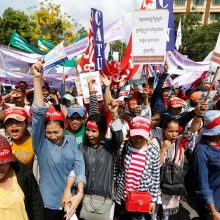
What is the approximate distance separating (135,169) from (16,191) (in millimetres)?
1167

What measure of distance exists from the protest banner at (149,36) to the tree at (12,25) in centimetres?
3653

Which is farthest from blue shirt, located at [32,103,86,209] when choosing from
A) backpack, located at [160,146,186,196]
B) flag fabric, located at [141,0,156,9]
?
flag fabric, located at [141,0,156,9]

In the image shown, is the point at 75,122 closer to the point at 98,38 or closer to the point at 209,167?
the point at 209,167

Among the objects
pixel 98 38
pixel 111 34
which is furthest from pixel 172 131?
pixel 111 34

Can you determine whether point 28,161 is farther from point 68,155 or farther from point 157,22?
point 157,22

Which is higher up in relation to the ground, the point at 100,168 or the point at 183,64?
the point at 183,64

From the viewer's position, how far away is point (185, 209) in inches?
164

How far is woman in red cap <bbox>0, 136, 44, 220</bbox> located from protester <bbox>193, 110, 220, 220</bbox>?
4.65 feet

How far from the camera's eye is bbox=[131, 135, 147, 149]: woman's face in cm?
268

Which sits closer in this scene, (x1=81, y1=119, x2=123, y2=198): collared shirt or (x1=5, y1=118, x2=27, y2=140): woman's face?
(x1=5, y1=118, x2=27, y2=140): woman's face

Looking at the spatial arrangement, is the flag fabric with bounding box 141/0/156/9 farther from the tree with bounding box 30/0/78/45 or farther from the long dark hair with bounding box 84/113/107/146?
the tree with bounding box 30/0/78/45

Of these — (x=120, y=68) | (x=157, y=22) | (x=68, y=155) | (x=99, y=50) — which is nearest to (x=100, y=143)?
(x=68, y=155)

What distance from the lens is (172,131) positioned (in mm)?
3064

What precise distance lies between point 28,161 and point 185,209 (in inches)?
107
